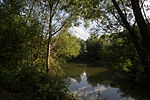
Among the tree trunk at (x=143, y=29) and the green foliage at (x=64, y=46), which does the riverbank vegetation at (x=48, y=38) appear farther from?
the green foliage at (x=64, y=46)

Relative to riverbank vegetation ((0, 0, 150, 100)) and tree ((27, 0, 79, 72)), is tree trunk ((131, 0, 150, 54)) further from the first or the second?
tree ((27, 0, 79, 72))

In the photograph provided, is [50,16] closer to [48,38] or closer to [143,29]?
[48,38]

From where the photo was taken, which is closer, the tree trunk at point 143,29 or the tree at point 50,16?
the tree trunk at point 143,29

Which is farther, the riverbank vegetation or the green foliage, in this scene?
the green foliage

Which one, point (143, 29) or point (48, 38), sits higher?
point (48, 38)

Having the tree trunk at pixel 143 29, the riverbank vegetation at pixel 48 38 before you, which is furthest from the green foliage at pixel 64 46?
the tree trunk at pixel 143 29

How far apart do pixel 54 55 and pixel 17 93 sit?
791 centimetres

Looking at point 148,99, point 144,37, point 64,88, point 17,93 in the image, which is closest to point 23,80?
point 17,93

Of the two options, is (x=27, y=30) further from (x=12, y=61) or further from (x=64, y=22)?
(x=64, y=22)

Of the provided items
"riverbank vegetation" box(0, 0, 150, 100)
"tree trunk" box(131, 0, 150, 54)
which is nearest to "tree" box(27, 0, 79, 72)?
"riverbank vegetation" box(0, 0, 150, 100)

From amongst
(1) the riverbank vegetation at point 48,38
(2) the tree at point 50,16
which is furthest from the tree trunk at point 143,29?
(2) the tree at point 50,16

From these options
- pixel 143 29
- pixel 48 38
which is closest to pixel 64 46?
pixel 48 38

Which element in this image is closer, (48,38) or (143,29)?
(143,29)

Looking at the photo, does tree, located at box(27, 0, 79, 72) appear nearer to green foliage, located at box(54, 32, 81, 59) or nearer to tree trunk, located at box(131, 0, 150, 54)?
green foliage, located at box(54, 32, 81, 59)
